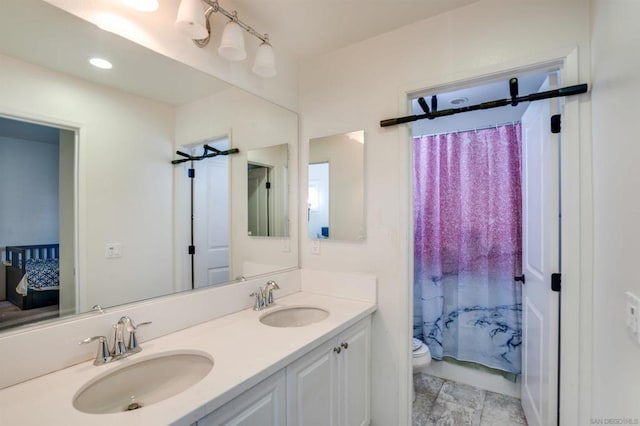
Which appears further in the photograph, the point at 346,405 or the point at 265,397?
the point at 346,405

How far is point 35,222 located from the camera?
38.9 inches

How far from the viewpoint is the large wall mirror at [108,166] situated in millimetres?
969

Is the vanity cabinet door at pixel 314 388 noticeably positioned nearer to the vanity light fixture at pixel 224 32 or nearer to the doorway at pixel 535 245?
the doorway at pixel 535 245

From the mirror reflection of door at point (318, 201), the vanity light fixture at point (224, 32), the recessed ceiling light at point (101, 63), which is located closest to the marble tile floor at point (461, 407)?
the mirror reflection of door at point (318, 201)

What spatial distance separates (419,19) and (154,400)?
2.20 metres

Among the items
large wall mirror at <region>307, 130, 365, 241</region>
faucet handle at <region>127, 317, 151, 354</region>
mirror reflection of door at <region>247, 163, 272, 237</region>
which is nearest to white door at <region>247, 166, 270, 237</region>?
mirror reflection of door at <region>247, 163, 272, 237</region>

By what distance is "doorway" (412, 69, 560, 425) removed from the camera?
146 centimetres

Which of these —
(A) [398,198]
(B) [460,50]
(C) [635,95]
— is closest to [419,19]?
(B) [460,50]

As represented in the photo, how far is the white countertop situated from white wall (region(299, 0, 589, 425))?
0.37 m

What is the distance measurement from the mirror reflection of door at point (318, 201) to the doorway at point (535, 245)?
0.77 meters

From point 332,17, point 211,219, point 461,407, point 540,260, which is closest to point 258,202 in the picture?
point 211,219

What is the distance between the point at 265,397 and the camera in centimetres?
105

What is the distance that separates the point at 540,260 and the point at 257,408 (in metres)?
1.64

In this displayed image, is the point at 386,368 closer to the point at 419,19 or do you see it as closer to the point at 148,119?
the point at 148,119
